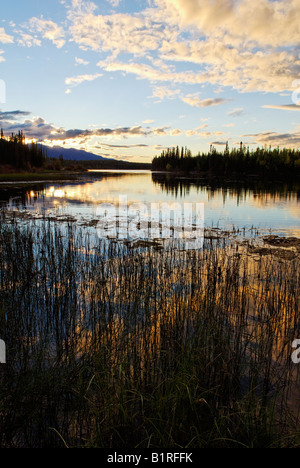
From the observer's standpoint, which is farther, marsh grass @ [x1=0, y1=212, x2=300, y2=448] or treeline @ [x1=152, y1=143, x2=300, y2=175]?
treeline @ [x1=152, y1=143, x2=300, y2=175]

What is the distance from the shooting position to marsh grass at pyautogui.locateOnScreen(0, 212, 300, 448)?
124 inches

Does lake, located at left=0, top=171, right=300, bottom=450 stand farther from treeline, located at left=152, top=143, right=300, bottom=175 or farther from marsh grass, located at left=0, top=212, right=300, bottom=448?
treeline, located at left=152, top=143, right=300, bottom=175

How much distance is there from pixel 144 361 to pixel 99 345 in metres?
0.83

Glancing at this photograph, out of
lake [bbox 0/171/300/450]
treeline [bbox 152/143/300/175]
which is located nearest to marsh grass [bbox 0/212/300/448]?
lake [bbox 0/171/300/450]

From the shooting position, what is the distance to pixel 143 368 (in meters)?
4.21

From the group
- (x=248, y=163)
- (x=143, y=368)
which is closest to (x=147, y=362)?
(x=143, y=368)

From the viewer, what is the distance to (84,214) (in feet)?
67.5

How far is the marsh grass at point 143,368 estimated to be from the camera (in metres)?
3.16

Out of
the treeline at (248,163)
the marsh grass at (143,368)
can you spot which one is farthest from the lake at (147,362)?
the treeline at (248,163)

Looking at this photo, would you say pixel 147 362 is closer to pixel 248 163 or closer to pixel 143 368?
pixel 143 368

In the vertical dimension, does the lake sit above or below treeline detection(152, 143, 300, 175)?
below
